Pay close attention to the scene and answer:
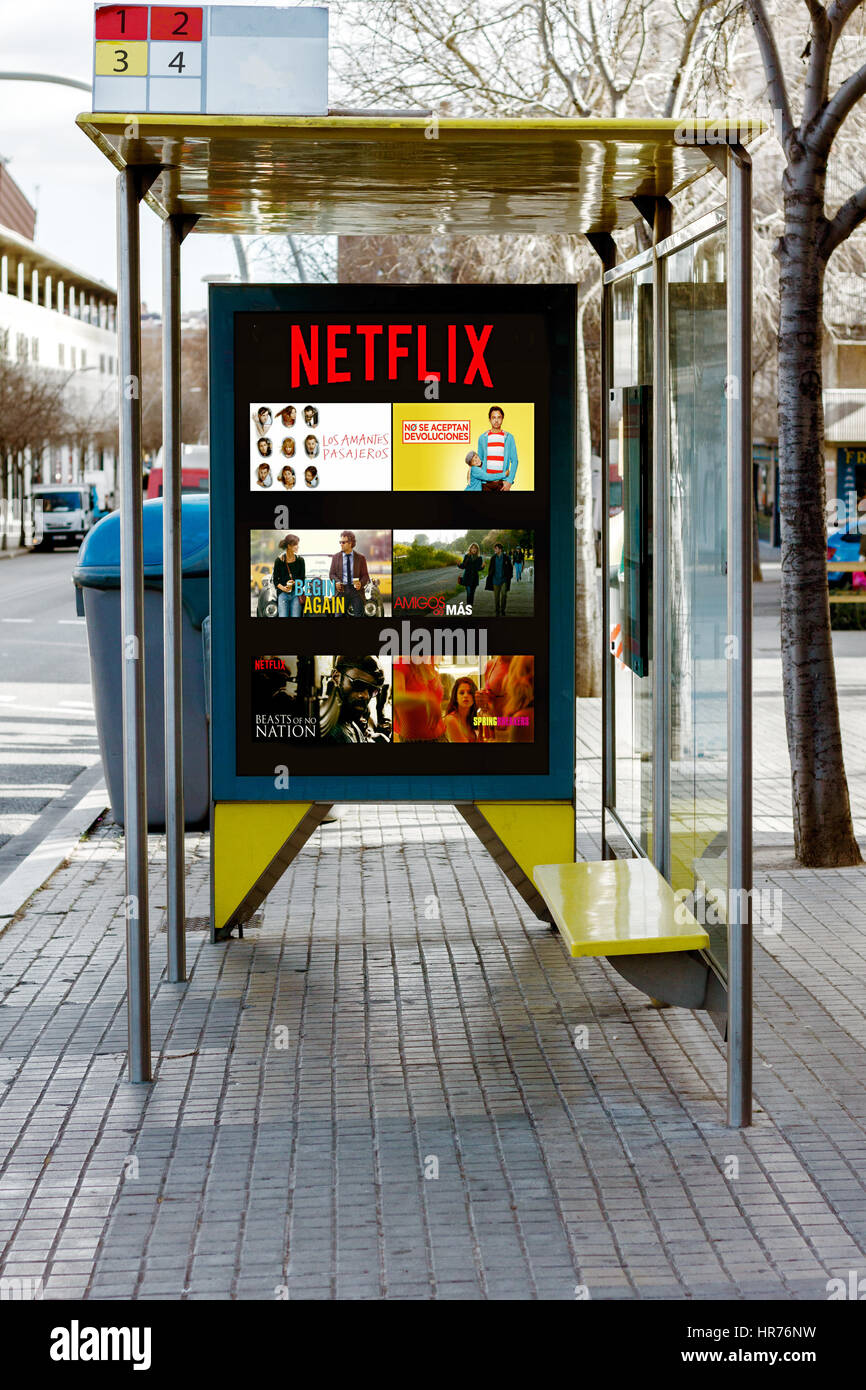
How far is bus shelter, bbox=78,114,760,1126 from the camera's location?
4.50 metres

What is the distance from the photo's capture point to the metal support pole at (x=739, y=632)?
4398 millimetres

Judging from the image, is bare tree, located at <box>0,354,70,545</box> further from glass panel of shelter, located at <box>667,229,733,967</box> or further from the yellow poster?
glass panel of shelter, located at <box>667,229,733,967</box>

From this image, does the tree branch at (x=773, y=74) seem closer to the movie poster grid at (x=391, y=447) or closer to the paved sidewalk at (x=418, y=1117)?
the movie poster grid at (x=391, y=447)

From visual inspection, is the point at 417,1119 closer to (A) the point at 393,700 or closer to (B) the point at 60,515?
(A) the point at 393,700

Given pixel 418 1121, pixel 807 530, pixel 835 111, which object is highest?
pixel 835 111

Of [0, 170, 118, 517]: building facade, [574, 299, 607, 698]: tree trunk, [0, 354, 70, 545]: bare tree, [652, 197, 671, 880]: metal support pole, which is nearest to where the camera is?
[652, 197, 671, 880]: metal support pole

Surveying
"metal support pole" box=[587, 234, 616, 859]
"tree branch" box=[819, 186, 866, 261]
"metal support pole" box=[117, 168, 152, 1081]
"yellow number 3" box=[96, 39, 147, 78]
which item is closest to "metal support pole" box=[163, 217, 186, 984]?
"metal support pole" box=[117, 168, 152, 1081]

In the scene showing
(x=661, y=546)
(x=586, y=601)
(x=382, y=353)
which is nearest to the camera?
(x=661, y=546)

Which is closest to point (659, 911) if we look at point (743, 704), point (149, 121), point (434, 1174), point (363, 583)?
point (743, 704)

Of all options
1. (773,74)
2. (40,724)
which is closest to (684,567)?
(773,74)

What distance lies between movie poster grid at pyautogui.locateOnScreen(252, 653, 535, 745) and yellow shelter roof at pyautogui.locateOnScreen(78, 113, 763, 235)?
158 centimetres

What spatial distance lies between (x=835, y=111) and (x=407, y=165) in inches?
136

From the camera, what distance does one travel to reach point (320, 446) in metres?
6.02

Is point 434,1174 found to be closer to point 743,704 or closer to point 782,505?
point 743,704
